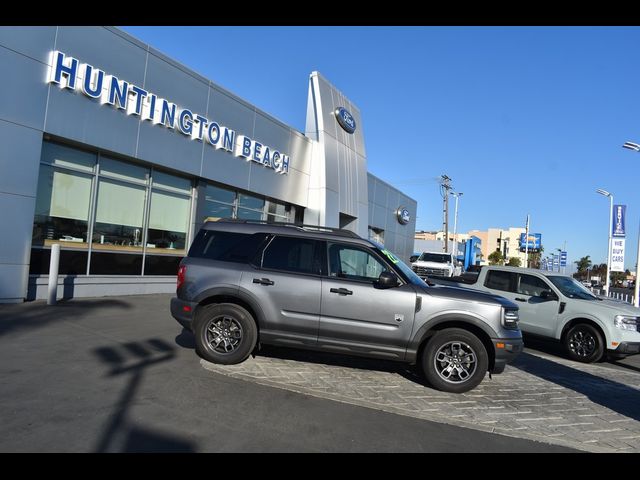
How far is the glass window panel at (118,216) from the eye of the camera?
36.1 feet

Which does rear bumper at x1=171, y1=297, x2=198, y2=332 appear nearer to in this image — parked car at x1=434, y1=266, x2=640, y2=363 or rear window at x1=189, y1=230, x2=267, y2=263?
rear window at x1=189, y1=230, x2=267, y2=263

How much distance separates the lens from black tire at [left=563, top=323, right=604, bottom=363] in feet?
27.2

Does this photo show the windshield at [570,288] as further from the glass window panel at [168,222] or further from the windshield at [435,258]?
the windshield at [435,258]

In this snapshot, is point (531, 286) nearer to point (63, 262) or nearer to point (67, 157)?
point (63, 262)

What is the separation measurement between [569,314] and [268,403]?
6.54 m

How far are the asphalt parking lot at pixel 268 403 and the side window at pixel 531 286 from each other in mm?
2078

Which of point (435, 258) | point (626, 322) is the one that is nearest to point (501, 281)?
point (626, 322)

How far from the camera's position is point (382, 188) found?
28344 millimetres

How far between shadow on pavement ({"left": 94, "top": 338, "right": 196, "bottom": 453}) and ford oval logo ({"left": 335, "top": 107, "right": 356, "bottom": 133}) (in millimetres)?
15068

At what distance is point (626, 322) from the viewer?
8195 millimetres
